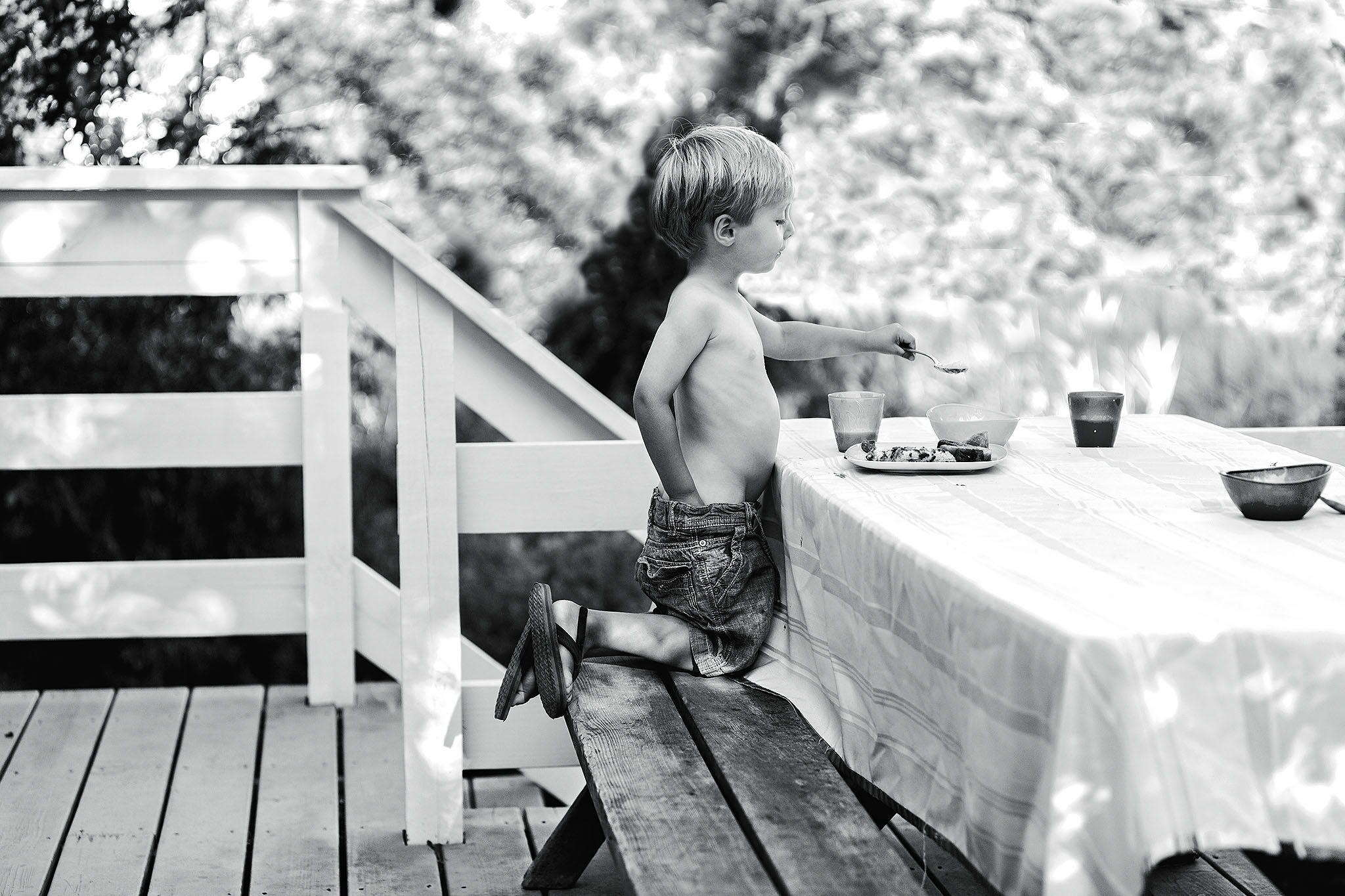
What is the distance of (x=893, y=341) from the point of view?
2.45 meters

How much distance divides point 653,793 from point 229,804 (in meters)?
1.32

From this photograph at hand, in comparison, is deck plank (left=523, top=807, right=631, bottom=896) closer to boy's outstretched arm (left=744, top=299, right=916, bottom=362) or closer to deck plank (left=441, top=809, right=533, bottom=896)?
deck plank (left=441, top=809, right=533, bottom=896)

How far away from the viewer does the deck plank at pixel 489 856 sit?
238 centimetres

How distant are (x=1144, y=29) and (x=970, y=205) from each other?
2.97 ft

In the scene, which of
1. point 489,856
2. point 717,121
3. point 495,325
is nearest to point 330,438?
point 495,325

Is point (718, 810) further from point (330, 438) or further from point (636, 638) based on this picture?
point (330, 438)

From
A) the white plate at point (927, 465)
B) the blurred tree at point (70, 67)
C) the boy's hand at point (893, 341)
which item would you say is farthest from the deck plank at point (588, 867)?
the blurred tree at point (70, 67)

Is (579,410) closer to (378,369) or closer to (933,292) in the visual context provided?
(378,369)

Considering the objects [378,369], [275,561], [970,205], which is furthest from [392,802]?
[970,205]

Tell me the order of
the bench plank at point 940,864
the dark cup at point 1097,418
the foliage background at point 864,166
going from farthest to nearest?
1. the foliage background at point 864,166
2. the bench plank at point 940,864
3. the dark cup at point 1097,418

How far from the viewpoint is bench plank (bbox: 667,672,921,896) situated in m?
1.48

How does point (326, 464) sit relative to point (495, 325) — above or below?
below

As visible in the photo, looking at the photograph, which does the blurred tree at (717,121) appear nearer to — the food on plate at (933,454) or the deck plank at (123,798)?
the deck plank at (123,798)

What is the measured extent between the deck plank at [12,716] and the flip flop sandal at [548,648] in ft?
4.67
